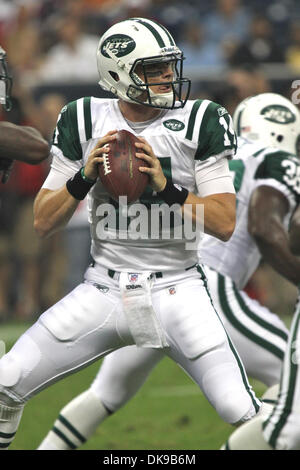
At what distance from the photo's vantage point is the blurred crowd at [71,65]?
26.4 feet

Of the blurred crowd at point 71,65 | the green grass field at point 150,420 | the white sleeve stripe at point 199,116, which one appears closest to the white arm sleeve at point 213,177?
the white sleeve stripe at point 199,116

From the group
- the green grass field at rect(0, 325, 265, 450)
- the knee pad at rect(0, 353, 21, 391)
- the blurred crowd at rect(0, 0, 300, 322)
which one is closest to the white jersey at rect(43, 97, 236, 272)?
the knee pad at rect(0, 353, 21, 391)

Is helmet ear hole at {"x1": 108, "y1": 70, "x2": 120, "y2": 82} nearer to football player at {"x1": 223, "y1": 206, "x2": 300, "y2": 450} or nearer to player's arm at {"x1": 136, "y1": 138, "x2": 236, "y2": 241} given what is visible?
player's arm at {"x1": 136, "y1": 138, "x2": 236, "y2": 241}

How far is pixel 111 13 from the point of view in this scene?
9258mm

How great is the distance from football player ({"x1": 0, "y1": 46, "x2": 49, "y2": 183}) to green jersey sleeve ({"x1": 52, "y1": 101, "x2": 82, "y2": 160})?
13.3 inches

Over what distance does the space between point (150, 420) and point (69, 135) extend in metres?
2.18

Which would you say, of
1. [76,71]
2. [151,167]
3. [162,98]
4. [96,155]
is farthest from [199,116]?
[76,71]

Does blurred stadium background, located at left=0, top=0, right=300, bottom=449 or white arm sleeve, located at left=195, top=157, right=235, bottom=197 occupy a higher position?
white arm sleeve, located at left=195, top=157, right=235, bottom=197

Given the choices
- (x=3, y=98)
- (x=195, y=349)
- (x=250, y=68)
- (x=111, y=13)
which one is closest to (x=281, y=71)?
(x=250, y=68)

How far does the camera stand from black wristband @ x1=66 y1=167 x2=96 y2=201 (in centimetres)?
356

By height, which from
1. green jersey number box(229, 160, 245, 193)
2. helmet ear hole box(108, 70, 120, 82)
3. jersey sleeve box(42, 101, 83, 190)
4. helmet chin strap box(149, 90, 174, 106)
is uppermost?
helmet ear hole box(108, 70, 120, 82)

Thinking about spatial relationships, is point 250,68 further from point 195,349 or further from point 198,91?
point 195,349

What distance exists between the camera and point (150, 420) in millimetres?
5348

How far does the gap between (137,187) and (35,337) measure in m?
0.69
